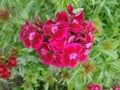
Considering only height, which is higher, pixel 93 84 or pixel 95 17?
pixel 95 17

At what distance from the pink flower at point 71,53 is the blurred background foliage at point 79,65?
34 cm

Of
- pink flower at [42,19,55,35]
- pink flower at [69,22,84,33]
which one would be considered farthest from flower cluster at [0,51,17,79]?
pink flower at [69,22,84,33]

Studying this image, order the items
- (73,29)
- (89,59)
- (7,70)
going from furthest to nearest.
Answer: (89,59) < (7,70) < (73,29)

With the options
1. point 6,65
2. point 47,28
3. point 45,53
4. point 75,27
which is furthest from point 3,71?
point 75,27

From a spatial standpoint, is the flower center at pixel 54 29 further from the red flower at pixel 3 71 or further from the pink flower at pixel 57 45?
the red flower at pixel 3 71

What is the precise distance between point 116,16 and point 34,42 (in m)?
0.84

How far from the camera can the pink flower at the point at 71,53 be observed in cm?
168

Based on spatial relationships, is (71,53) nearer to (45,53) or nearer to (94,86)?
(45,53)

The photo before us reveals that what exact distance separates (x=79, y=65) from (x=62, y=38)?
0.56 meters

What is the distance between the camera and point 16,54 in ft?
7.02

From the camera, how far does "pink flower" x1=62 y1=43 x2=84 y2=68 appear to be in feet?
5.52

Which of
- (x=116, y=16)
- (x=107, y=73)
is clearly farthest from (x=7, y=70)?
(x=116, y=16)

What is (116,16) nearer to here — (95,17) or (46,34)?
(95,17)

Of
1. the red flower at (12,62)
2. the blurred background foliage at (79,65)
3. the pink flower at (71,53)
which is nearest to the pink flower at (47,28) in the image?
the pink flower at (71,53)
